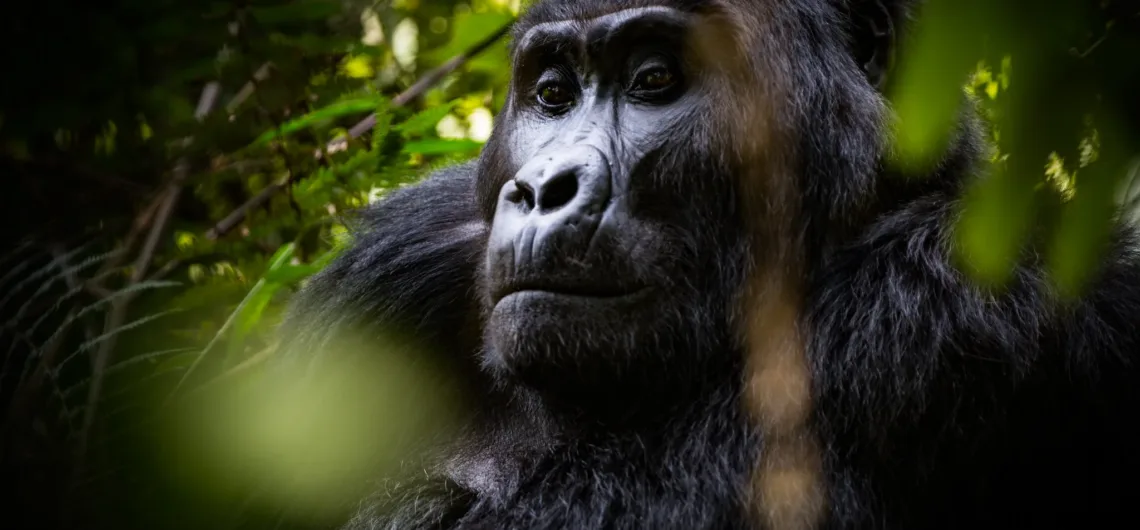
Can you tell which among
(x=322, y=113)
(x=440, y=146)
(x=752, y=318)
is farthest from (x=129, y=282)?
(x=752, y=318)

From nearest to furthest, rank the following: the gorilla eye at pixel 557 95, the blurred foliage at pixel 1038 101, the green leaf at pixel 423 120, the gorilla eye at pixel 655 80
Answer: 1. the blurred foliage at pixel 1038 101
2. the gorilla eye at pixel 655 80
3. the gorilla eye at pixel 557 95
4. the green leaf at pixel 423 120

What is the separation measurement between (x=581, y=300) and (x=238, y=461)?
3.38 ft

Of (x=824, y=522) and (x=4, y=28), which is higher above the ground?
(x=4, y=28)

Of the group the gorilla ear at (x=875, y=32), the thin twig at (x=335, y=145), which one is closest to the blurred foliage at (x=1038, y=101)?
the gorilla ear at (x=875, y=32)

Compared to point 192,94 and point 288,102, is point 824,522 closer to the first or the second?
point 288,102

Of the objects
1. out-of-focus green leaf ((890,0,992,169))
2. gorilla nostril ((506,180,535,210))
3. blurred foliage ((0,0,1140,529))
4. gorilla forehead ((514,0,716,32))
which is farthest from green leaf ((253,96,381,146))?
out-of-focus green leaf ((890,0,992,169))

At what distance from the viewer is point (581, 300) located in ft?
8.10

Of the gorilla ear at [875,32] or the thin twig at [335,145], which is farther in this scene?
the thin twig at [335,145]

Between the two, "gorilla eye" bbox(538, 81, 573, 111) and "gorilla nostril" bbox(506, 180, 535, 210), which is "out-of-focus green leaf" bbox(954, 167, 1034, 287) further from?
A: "gorilla eye" bbox(538, 81, 573, 111)

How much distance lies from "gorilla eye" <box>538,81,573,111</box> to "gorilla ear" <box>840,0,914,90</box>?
0.78 meters

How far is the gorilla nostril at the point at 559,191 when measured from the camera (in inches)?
98.7

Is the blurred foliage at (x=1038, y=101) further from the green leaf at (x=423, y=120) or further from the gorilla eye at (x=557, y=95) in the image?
the green leaf at (x=423, y=120)

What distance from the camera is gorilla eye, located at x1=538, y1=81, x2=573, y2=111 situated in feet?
9.81

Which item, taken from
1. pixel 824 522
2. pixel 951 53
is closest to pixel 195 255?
pixel 824 522
